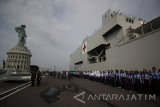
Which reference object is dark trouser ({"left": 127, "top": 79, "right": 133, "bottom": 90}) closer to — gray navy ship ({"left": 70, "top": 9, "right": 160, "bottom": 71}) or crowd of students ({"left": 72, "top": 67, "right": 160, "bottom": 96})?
crowd of students ({"left": 72, "top": 67, "right": 160, "bottom": 96})

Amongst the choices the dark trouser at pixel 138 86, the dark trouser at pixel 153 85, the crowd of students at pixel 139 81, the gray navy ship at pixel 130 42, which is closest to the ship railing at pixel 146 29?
the gray navy ship at pixel 130 42

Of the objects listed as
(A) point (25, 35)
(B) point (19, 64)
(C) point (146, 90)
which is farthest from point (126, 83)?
(A) point (25, 35)

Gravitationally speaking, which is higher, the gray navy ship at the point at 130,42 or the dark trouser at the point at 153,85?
the gray navy ship at the point at 130,42

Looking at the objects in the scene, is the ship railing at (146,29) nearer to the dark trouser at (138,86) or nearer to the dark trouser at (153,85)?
the dark trouser at (138,86)

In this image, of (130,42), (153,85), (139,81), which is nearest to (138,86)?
(139,81)

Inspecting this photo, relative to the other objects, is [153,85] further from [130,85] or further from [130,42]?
[130,42]

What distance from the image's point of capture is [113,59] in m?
19.9

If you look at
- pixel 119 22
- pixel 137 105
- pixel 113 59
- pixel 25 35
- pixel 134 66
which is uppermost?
pixel 25 35

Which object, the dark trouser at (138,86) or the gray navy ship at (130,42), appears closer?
the dark trouser at (138,86)

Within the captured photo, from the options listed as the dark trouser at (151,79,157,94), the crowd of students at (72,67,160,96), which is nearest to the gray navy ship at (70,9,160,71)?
the crowd of students at (72,67,160,96)

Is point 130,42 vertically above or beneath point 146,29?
beneath

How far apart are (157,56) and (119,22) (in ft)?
34.7

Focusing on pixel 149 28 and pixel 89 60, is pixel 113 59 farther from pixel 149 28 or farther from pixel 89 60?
pixel 89 60

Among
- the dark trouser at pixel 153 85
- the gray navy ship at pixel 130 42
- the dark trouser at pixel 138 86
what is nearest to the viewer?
the dark trouser at pixel 153 85
